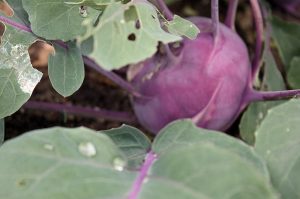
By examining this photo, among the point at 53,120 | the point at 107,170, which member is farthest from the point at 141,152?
the point at 53,120

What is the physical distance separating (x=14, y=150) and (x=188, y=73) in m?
0.44

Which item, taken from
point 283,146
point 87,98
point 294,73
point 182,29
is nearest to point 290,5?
point 294,73

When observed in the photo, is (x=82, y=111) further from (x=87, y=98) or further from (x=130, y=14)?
(x=130, y=14)

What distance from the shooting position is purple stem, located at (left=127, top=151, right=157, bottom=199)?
2.06 ft

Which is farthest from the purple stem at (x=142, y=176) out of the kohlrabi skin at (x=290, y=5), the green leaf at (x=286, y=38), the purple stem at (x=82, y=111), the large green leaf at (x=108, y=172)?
the kohlrabi skin at (x=290, y=5)

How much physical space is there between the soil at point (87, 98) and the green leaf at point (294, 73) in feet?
0.49

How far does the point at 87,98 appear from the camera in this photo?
1419mm

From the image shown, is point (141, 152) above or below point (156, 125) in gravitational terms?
above

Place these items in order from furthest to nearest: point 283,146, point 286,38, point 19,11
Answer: point 286,38, point 19,11, point 283,146

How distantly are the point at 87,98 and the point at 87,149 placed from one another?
0.75m

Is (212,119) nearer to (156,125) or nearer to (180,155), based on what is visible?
(156,125)

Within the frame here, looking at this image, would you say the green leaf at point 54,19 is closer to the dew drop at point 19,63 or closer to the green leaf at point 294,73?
the dew drop at point 19,63

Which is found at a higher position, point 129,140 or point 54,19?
point 54,19

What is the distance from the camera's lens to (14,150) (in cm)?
65
